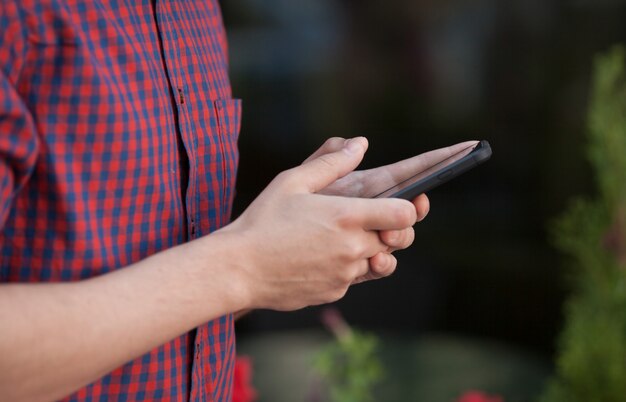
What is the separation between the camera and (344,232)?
0.69 meters

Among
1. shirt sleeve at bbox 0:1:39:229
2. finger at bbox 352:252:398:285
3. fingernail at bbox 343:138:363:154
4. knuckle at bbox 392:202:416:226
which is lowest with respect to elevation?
finger at bbox 352:252:398:285

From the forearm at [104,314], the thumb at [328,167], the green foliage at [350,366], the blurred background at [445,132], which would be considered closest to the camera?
the forearm at [104,314]

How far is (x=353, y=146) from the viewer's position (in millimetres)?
775

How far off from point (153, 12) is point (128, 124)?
0.13m

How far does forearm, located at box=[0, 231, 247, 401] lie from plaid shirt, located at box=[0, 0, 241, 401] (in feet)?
0.21

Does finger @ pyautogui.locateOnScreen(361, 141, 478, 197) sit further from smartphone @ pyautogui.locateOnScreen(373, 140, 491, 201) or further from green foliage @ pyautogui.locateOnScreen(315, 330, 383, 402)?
green foliage @ pyautogui.locateOnScreen(315, 330, 383, 402)

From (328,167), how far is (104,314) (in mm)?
233

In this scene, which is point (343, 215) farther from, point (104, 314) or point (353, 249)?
point (104, 314)

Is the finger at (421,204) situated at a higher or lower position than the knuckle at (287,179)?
lower

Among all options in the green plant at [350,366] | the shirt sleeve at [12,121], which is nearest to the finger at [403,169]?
the shirt sleeve at [12,121]

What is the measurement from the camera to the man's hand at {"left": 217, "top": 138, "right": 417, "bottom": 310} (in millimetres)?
689

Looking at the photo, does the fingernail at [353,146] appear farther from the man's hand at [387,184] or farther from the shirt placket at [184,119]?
the shirt placket at [184,119]

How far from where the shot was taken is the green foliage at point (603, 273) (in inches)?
70.6

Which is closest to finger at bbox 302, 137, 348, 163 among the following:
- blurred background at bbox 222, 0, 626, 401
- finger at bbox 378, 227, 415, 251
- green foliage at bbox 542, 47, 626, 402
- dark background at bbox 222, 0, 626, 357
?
finger at bbox 378, 227, 415, 251
